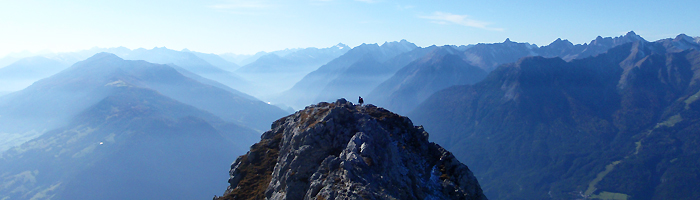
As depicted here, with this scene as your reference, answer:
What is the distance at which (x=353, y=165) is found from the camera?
155 ft

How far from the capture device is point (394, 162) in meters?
52.8

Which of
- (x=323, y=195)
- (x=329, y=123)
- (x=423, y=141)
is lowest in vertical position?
(x=323, y=195)

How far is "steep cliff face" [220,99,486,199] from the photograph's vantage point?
153ft

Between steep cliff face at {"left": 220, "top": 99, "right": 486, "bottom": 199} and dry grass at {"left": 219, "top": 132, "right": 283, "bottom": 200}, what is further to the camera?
dry grass at {"left": 219, "top": 132, "right": 283, "bottom": 200}

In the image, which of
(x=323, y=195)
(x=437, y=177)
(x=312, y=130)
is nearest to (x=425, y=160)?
(x=437, y=177)

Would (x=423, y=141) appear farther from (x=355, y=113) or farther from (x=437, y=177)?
(x=355, y=113)

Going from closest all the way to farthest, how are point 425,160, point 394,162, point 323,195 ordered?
1. point 323,195
2. point 394,162
3. point 425,160

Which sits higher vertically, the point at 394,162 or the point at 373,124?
the point at 373,124

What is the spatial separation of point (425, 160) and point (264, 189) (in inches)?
1030

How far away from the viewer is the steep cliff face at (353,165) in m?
46.5

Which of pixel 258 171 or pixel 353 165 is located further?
pixel 258 171

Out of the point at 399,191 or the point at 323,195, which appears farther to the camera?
the point at 399,191

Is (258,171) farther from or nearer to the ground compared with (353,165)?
farther from the ground

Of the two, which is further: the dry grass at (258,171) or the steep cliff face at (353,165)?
the dry grass at (258,171)
